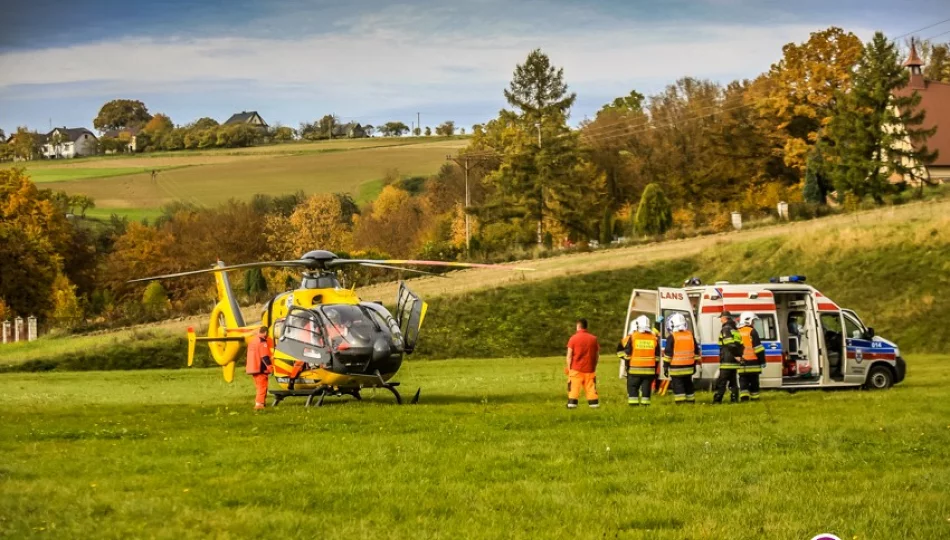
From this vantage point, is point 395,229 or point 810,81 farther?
point 395,229

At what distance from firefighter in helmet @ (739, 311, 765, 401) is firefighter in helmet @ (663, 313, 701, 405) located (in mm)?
1115

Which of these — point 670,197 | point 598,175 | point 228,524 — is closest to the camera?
point 228,524

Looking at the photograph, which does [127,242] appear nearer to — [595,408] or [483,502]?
[595,408]

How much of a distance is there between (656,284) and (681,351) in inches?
1402

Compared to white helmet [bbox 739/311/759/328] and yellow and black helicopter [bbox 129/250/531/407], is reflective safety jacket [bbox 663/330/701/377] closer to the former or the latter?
white helmet [bbox 739/311/759/328]

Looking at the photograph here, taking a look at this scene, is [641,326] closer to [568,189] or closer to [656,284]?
[656,284]

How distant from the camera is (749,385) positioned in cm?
2598

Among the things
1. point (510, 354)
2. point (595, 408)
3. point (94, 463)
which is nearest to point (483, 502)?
point (94, 463)

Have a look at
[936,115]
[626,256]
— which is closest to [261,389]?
[626,256]

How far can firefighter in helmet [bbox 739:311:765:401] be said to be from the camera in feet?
83.9

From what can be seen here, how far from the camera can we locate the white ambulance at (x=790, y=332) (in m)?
28.6

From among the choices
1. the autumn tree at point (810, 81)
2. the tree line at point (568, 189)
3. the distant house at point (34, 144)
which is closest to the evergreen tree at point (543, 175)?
the tree line at point (568, 189)

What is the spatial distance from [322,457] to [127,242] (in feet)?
331

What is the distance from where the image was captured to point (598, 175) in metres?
104
